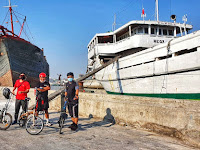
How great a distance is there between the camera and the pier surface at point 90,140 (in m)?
3.30

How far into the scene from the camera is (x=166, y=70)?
850 centimetres

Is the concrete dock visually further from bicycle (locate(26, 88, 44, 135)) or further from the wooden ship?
the wooden ship

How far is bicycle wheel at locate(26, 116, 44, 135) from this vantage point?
431 cm

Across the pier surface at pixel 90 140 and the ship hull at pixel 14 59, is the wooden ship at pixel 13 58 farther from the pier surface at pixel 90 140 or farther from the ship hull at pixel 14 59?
the pier surface at pixel 90 140

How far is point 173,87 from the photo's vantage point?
8219 millimetres

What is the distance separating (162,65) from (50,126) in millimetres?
6720

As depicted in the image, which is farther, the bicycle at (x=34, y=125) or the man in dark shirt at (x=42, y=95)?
the man in dark shirt at (x=42, y=95)

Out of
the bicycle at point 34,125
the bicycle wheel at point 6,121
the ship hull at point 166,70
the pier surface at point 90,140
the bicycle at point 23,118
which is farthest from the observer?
the ship hull at point 166,70

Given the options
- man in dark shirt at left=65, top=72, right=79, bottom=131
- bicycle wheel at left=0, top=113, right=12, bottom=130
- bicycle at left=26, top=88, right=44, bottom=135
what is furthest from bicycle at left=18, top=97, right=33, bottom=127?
man in dark shirt at left=65, top=72, right=79, bottom=131

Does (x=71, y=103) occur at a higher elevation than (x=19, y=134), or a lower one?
higher

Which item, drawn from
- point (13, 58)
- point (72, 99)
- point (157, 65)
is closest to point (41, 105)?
point (72, 99)

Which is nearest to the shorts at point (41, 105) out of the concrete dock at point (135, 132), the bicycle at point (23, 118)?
the bicycle at point (23, 118)

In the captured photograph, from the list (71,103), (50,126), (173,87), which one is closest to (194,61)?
(173,87)

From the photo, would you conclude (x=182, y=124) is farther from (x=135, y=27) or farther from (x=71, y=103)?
(x=135, y=27)
